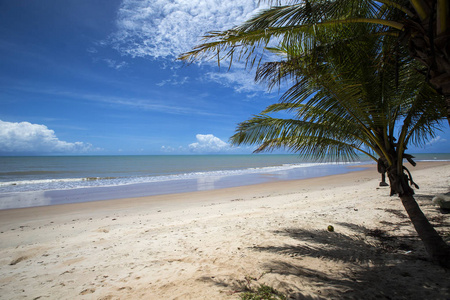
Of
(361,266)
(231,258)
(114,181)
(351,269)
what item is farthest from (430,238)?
(114,181)

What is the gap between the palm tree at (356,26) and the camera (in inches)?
81.6

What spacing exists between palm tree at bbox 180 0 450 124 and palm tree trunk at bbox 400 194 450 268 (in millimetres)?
1642

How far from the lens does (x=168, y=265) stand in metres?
3.43

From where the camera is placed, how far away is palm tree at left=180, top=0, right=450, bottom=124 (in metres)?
2.07

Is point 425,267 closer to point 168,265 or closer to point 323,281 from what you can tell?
point 323,281

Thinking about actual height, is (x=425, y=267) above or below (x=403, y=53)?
below

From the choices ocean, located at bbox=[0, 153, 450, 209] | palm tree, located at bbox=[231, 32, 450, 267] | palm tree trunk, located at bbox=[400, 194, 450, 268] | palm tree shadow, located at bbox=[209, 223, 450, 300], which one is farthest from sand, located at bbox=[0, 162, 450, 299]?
ocean, located at bbox=[0, 153, 450, 209]

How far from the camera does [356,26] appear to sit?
10.7 feet

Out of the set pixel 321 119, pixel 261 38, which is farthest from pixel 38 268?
pixel 321 119

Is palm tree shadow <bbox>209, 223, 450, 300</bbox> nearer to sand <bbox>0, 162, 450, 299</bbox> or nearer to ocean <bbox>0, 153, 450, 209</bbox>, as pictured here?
sand <bbox>0, 162, 450, 299</bbox>

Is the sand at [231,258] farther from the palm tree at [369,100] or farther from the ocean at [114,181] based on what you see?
the ocean at [114,181]

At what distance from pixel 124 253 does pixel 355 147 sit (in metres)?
4.84

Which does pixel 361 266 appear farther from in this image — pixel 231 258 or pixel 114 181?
pixel 114 181

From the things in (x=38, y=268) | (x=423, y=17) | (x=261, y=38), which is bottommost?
(x=38, y=268)
